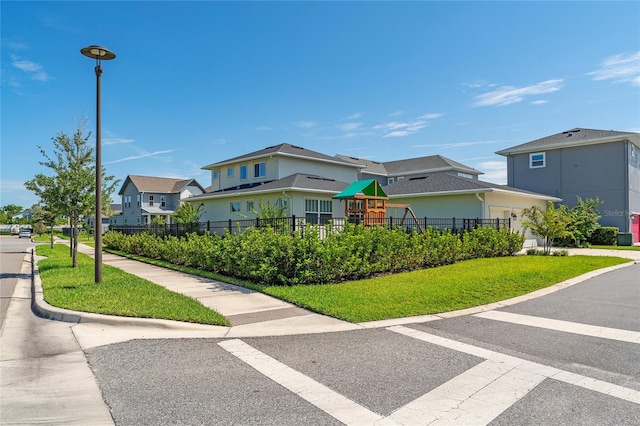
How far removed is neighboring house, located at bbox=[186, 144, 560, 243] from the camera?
22969mm

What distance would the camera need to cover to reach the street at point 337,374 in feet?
12.6

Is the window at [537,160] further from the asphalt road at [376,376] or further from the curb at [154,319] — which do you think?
the asphalt road at [376,376]

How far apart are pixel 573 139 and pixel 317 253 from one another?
27.2m

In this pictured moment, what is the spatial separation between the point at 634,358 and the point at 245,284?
8018mm

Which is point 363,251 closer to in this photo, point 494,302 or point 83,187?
point 494,302

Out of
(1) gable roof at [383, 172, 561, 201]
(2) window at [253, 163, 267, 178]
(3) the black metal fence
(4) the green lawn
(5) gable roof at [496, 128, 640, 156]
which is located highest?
(5) gable roof at [496, 128, 640, 156]

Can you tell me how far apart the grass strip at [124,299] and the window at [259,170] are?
1728 centimetres

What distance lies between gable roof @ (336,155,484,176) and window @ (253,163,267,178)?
15692 millimetres

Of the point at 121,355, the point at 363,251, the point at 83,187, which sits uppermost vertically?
the point at 83,187

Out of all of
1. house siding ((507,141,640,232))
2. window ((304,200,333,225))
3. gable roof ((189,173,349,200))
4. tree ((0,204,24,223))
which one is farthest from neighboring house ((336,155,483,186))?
tree ((0,204,24,223))

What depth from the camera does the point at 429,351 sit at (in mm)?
5641

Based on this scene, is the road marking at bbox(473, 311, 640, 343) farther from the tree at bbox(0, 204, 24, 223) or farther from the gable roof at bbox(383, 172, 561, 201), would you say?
the tree at bbox(0, 204, 24, 223)

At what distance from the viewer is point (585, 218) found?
1037 inches

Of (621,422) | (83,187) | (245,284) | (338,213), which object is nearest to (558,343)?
(621,422)
